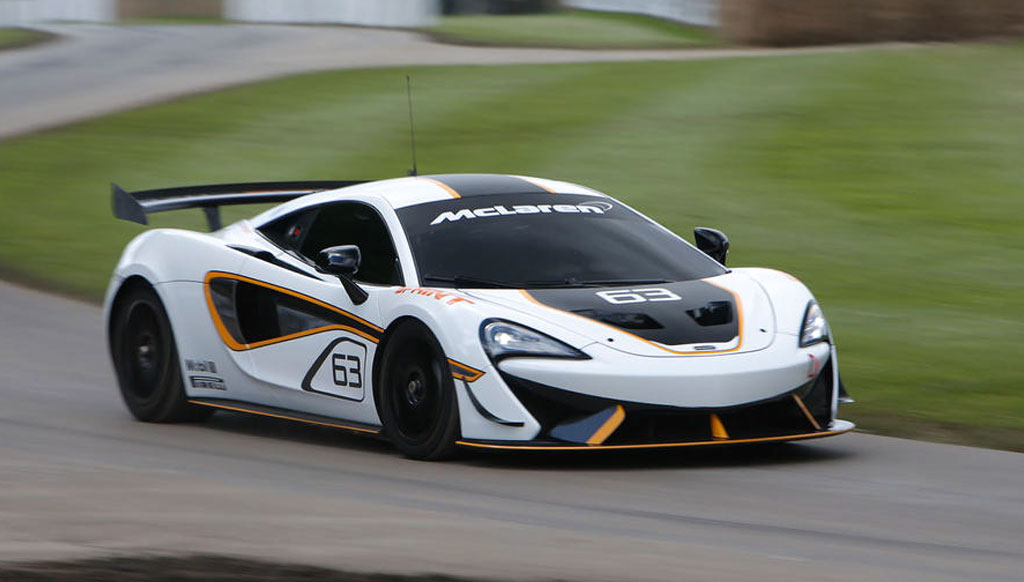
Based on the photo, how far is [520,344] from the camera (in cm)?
701

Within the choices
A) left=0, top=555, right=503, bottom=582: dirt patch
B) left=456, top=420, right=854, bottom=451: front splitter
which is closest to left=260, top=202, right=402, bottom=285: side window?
left=456, top=420, right=854, bottom=451: front splitter

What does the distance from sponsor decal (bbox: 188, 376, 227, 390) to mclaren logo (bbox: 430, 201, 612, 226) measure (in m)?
1.46

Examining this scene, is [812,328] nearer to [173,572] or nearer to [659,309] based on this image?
[659,309]

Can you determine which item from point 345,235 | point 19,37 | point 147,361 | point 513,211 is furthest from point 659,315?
point 19,37

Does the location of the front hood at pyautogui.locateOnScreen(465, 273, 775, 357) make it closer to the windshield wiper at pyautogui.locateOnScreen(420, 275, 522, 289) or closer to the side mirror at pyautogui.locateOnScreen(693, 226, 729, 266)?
the windshield wiper at pyautogui.locateOnScreen(420, 275, 522, 289)

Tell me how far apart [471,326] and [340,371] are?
3.13ft

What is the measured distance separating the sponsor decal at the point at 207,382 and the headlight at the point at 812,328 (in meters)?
2.87

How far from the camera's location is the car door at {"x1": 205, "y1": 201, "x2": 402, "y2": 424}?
25.2ft

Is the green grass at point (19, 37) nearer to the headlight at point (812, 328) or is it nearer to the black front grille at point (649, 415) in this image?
the headlight at point (812, 328)

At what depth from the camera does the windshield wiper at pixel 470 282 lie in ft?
24.7

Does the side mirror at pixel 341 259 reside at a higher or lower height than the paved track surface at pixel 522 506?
higher

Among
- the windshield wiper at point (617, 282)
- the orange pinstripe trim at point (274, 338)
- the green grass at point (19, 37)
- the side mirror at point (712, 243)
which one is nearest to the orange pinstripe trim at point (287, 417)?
the orange pinstripe trim at point (274, 338)

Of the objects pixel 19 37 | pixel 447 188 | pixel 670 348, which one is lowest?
pixel 670 348

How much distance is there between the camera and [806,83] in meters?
23.2
